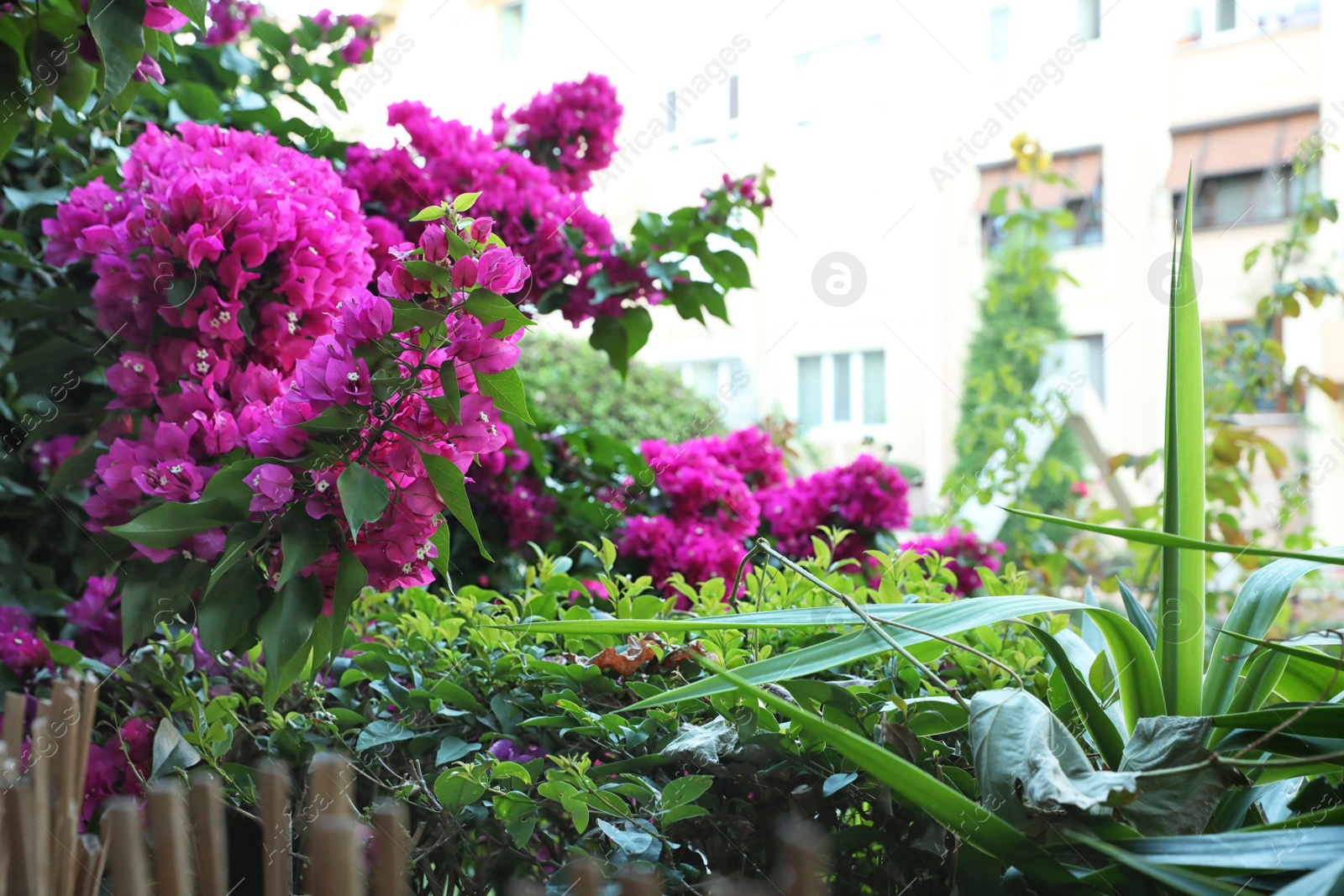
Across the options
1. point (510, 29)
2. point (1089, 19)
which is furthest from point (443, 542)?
point (510, 29)

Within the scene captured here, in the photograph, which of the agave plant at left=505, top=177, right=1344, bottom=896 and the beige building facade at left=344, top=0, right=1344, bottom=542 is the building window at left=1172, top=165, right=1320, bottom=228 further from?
the agave plant at left=505, top=177, right=1344, bottom=896

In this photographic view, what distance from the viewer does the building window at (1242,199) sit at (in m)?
9.00

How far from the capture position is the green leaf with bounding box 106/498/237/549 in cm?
67

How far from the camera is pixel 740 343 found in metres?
Result: 10.6

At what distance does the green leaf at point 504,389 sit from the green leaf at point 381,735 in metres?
0.28

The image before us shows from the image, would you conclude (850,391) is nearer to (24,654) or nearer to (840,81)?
(840,81)

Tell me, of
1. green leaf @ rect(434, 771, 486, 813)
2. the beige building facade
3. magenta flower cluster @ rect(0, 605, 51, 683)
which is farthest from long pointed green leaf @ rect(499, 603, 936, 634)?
the beige building facade

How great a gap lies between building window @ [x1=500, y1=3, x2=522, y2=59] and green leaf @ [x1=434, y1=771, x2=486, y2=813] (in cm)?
A: 1083

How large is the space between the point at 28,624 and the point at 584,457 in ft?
2.75

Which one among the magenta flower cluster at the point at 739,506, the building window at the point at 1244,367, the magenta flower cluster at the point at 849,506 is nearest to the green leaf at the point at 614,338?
the magenta flower cluster at the point at 739,506

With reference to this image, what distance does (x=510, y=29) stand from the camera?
10.6m

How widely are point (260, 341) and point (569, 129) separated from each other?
0.85 m

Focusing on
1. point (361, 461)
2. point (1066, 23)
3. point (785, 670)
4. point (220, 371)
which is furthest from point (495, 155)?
point (1066, 23)

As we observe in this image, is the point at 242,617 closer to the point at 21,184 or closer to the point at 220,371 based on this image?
the point at 220,371
